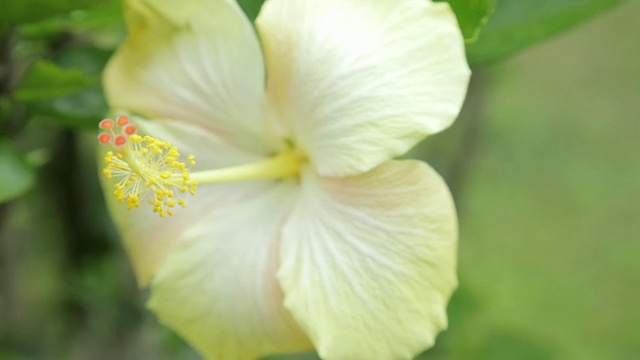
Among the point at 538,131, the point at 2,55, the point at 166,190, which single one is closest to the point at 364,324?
the point at 166,190

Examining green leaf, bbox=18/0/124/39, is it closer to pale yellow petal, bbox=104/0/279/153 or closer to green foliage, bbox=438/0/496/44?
pale yellow petal, bbox=104/0/279/153

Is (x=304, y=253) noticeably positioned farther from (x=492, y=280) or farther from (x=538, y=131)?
(x=538, y=131)

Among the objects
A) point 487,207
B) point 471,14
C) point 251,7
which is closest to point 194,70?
point 251,7

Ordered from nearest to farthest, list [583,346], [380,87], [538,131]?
[380,87]
[583,346]
[538,131]

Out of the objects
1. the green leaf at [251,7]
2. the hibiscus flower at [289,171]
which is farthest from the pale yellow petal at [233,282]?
the green leaf at [251,7]

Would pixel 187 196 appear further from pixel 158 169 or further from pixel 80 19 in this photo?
pixel 80 19

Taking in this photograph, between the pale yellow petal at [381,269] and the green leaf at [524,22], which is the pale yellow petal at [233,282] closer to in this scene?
the pale yellow petal at [381,269]

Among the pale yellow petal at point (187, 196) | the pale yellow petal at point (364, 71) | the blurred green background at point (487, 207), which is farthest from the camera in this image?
the blurred green background at point (487, 207)
